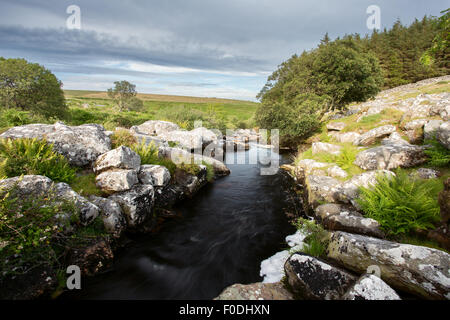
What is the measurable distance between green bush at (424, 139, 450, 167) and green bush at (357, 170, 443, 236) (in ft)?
3.72

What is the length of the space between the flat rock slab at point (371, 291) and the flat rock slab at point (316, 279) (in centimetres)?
37

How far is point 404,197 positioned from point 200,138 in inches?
550

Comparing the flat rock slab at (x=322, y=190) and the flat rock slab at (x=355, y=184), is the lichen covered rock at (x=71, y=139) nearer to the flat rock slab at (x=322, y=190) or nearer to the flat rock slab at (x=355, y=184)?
the flat rock slab at (x=322, y=190)

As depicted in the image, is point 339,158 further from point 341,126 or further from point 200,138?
point 200,138

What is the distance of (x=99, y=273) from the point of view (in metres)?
4.80

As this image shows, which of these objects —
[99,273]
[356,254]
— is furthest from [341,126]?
[99,273]

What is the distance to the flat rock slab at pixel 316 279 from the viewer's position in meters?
3.36

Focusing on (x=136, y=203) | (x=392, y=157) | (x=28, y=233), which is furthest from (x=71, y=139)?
(x=392, y=157)

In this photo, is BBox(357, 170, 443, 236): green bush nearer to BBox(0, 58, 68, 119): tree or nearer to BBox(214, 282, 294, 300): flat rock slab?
BBox(214, 282, 294, 300): flat rock slab

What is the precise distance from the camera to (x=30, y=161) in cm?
573

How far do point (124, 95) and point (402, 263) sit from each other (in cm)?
6576

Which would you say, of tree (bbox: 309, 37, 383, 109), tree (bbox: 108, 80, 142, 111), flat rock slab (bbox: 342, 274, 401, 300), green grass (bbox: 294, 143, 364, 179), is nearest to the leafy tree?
green grass (bbox: 294, 143, 364, 179)

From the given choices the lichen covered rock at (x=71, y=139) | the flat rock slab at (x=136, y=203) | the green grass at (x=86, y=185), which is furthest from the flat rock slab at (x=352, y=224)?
the lichen covered rock at (x=71, y=139)

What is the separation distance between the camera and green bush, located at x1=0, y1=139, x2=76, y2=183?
5436 mm
